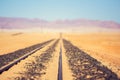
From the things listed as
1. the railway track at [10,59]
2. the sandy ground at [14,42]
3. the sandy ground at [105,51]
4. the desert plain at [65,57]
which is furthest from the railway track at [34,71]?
the sandy ground at [14,42]

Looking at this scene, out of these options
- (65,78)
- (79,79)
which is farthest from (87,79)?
(65,78)

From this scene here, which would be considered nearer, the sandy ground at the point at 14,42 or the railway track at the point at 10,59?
the railway track at the point at 10,59

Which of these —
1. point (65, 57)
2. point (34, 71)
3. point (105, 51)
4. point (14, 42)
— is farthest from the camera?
point (14, 42)

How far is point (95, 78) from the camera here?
32.0ft

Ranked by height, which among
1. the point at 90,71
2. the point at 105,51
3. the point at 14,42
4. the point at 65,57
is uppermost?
the point at 90,71

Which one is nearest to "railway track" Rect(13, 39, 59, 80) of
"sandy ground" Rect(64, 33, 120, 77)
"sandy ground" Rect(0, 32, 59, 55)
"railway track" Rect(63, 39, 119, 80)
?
"railway track" Rect(63, 39, 119, 80)

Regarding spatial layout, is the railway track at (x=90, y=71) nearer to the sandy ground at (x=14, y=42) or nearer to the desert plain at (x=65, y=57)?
the desert plain at (x=65, y=57)

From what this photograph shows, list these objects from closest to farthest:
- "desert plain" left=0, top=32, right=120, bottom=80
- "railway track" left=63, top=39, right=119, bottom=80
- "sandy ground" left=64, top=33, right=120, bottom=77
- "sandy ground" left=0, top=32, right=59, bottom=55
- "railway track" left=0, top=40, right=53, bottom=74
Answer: "railway track" left=63, top=39, right=119, bottom=80
"desert plain" left=0, top=32, right=120, bottom=80
"railway track" left=0, top=40, right=53, bottom=74
"sandy ground" left=64, top=33, right=120, bottom=77
"sandy ground" left=0, top=32, right=59, bottom=55

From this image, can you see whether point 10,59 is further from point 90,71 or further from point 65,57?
point 90,71

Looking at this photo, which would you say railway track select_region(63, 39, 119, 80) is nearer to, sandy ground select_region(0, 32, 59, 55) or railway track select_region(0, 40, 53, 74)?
railway track select_region(0, 40, 53, 74)

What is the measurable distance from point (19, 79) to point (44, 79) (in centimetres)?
105

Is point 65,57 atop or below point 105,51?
atop

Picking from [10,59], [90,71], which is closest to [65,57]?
[10,59]

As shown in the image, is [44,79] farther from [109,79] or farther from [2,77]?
[109,79]
